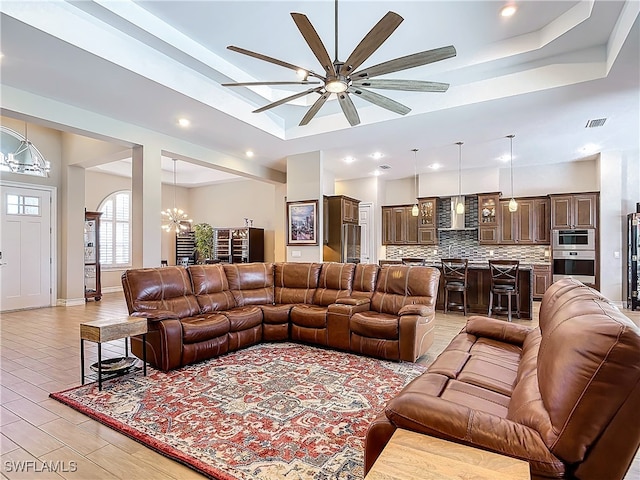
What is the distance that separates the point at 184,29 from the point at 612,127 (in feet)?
20.8

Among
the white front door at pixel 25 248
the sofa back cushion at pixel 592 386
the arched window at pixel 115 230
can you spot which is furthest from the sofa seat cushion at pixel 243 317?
the arched window at pixel 115 230

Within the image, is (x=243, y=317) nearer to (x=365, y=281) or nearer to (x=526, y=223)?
(x=365, y=281)

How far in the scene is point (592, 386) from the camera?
45.1 inches

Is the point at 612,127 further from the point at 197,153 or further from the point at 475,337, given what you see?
the point at 197,153

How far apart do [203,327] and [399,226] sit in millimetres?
6933

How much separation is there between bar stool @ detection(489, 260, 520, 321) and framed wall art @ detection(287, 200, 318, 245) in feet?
10.6

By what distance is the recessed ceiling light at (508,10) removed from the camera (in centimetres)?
328

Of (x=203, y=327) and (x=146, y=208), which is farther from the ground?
(x=146, y=208)

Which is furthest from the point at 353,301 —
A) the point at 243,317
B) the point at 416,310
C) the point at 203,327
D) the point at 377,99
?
the point at 377,99

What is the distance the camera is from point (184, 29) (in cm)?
372

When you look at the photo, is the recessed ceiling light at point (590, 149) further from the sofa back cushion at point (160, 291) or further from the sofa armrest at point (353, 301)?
the sofa back cushion at point (160, 291)

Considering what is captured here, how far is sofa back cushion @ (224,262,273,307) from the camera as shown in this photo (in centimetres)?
479

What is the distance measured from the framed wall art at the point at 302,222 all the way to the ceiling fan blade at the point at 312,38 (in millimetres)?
4131

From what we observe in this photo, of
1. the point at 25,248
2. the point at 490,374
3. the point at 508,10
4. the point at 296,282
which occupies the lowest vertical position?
the point at 490,374
